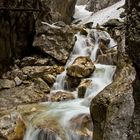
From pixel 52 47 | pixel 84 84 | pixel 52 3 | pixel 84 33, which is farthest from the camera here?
pixel 52 3

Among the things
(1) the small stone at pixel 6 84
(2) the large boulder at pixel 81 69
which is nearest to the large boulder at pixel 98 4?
(2) the large boulder at pixel 81 69

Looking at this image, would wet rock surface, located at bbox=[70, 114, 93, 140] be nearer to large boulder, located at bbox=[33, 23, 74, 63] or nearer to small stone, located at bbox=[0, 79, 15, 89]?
small stone, located at bbox=[0, 79, 15, 89]

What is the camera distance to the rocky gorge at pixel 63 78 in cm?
570

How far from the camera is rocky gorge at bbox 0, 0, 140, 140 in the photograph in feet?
18.7

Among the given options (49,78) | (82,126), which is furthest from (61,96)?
(82,126)

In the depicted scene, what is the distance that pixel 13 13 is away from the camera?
15.4m

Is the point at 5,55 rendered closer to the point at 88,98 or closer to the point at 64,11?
the point at 88,98

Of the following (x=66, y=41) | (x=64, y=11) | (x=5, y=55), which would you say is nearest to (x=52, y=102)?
(x=5, y=55)

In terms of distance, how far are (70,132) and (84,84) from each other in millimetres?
4510

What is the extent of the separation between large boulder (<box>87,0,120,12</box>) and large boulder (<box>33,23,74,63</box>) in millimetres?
13261

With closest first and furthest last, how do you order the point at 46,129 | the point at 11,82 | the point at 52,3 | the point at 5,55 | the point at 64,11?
the point at 46,129 < the point at 11,82 < the point at 5,55 < the point at 52,3 < the point at 64,11

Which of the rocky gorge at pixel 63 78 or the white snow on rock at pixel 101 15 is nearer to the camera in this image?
the rocky gorge at pixel 63 78

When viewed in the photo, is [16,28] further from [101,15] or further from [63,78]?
[101,15]

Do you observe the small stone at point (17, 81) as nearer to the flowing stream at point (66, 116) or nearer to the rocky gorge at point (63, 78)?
the rocky gorge at point (63, 78)
